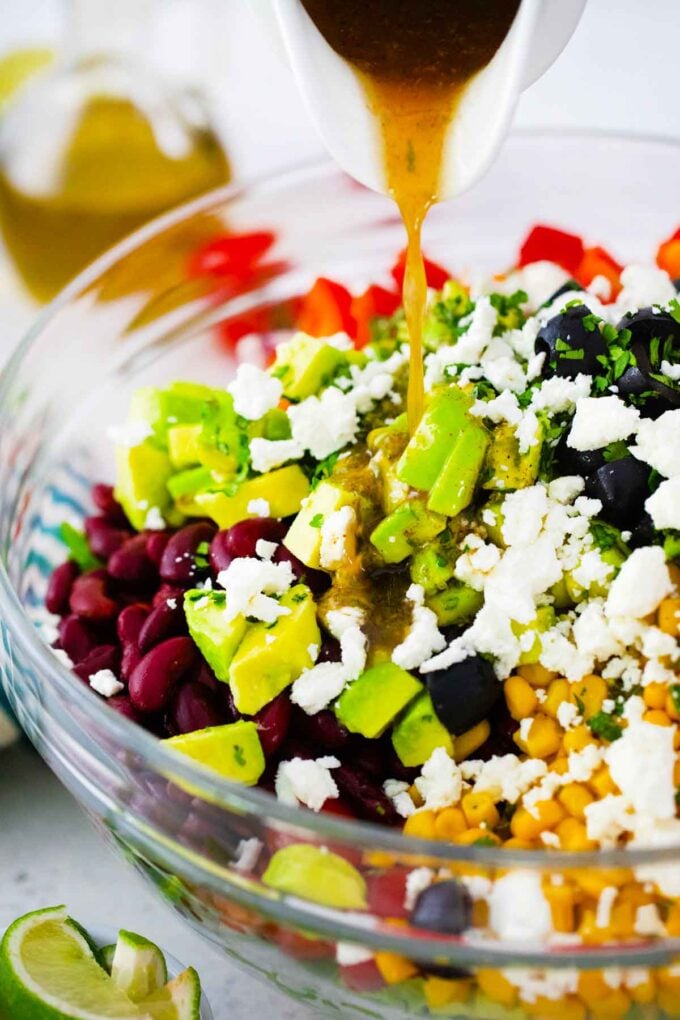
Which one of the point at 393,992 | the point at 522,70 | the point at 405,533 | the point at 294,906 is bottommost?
the point at 393,992

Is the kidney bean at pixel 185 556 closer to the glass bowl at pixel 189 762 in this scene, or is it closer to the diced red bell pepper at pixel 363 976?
the glass bowl at pixel 189 762

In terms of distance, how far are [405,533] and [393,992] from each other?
2.14 feet

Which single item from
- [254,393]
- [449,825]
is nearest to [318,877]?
[449,825]

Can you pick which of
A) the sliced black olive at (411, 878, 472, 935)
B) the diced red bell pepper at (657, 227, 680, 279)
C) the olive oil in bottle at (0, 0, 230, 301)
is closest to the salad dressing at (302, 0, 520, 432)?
the diced red bell pepper at (657, 227, 680, 279)

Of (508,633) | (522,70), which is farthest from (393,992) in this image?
(522,70)

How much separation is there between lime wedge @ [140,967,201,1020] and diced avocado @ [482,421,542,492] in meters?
0.86

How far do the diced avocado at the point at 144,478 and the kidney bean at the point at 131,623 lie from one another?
28 cm

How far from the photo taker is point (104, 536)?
232 cm

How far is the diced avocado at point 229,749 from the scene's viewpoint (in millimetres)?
1747

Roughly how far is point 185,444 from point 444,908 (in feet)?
3.56

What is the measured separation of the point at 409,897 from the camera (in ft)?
4.79

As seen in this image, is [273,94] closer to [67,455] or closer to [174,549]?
[67,455]

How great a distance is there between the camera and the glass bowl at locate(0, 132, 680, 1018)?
4.76 ft

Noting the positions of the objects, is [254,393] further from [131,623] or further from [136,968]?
[136,968]
